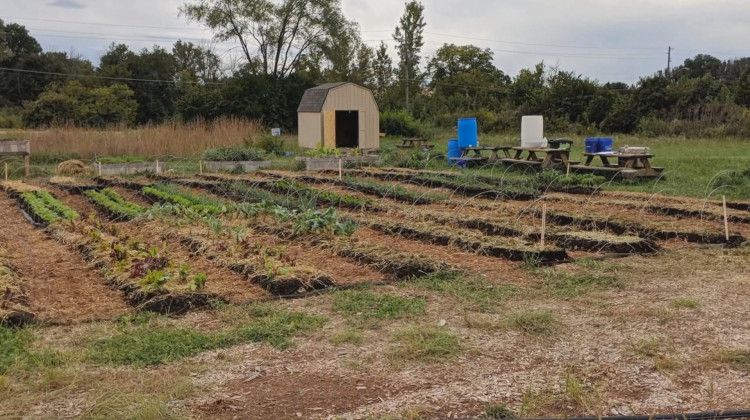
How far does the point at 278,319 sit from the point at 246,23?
33.6 meters

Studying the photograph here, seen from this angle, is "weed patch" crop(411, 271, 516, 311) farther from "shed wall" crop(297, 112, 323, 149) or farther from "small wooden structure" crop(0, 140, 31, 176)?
"shed wall" crop(297, 112, 323, 149)

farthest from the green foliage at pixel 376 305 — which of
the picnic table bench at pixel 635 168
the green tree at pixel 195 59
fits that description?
the green tree at pixel 195 59

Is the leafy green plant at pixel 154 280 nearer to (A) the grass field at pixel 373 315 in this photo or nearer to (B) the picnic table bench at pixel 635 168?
(A) the grass field at pixel 373 315

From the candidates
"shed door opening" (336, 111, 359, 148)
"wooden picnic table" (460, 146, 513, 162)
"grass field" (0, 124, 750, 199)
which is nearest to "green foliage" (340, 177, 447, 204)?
"grass field" (0, 124, 750, 199)

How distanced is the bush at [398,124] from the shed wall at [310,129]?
680 cm

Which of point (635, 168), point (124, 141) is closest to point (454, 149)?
point (635, 168)

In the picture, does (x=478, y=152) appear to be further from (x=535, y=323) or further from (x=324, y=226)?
(x=535, y=323)

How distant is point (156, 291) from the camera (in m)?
5.33

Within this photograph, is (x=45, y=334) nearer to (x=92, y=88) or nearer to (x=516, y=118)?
(x=516, y=118)

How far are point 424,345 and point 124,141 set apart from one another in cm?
1699

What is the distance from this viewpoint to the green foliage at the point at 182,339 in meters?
4.23

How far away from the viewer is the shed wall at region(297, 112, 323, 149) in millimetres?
22594

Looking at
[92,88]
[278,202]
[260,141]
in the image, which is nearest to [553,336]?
[278,202]

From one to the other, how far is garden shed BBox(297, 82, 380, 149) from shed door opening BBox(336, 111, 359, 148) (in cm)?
105
